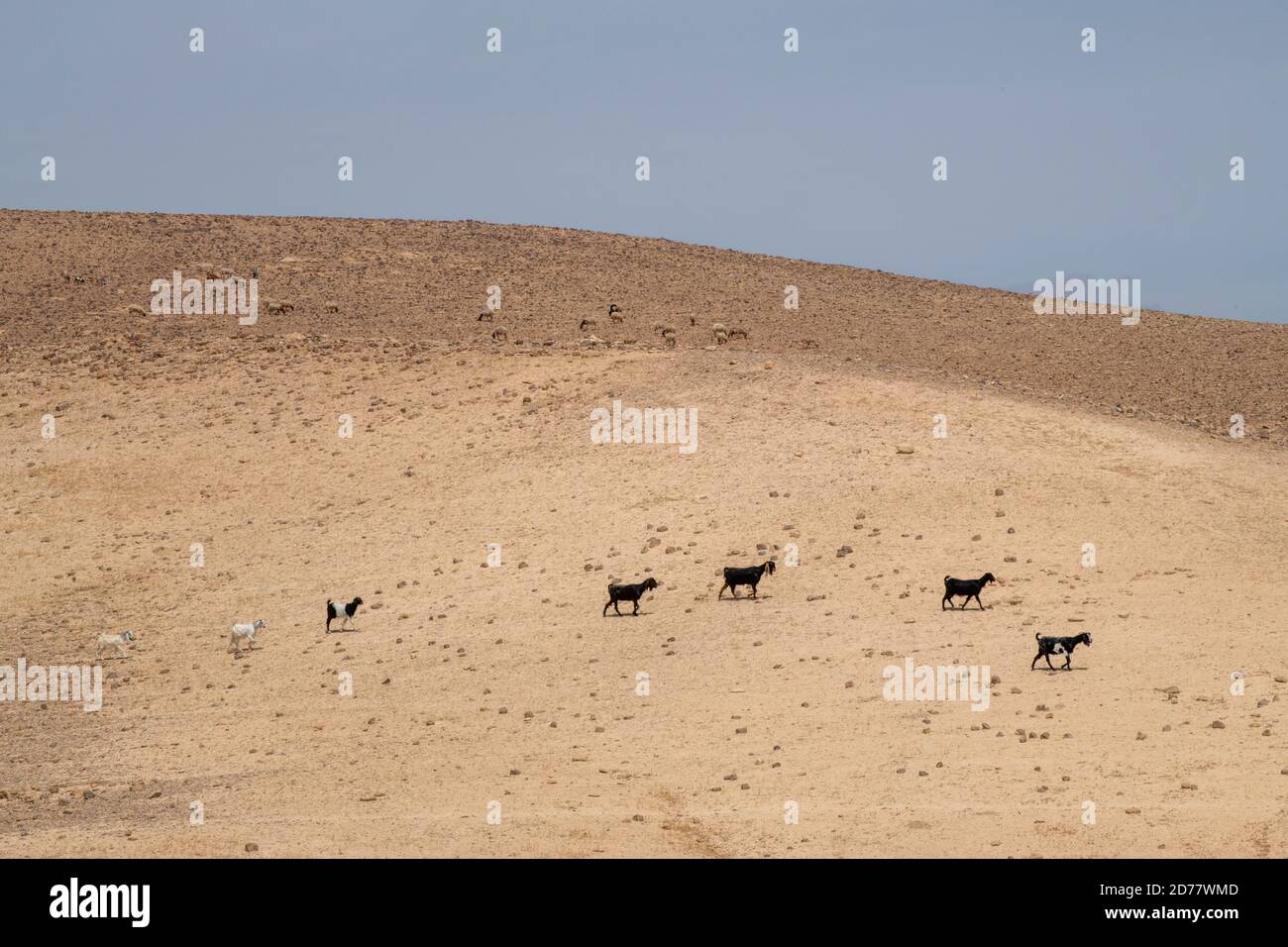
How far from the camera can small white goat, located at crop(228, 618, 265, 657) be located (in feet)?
80.7

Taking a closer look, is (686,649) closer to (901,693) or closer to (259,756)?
(901,693)

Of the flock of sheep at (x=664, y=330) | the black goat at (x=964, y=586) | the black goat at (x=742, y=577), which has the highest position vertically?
the flock of sheep at (x=664, y=330)

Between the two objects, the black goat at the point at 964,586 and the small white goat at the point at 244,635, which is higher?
the black goat at the point at 964,586

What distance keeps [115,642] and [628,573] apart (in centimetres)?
811

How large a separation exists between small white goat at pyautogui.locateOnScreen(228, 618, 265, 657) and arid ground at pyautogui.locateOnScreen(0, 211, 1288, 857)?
14.9 inches

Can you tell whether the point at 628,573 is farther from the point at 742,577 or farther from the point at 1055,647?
the point at 1055,647

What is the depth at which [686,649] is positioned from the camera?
74.2ft

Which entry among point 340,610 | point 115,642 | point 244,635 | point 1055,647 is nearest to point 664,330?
point 340,610

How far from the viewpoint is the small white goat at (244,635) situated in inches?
968

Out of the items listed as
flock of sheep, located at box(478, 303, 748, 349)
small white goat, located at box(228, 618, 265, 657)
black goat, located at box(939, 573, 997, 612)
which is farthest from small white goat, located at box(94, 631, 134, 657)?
flock of sheep, located at box(478, 303, 748, 349)

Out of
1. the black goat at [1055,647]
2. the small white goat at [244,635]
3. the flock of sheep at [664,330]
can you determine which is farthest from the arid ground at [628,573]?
the flock of sheep at [664,330]

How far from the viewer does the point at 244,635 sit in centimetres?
2467

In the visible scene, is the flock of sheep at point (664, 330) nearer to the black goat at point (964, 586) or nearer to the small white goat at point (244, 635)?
the small white goat at point (244, 635)

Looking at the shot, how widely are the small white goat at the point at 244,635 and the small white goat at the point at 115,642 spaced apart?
165 cm
